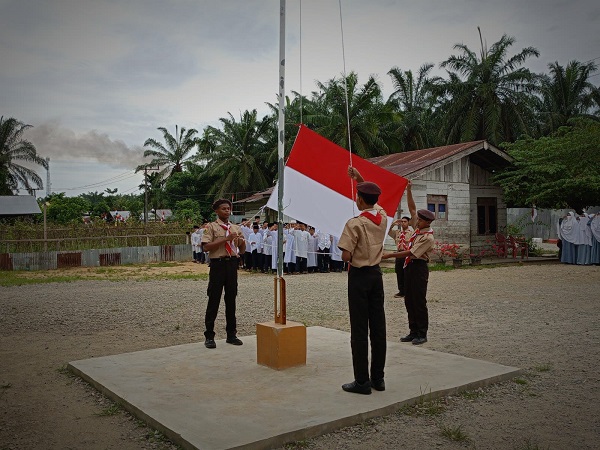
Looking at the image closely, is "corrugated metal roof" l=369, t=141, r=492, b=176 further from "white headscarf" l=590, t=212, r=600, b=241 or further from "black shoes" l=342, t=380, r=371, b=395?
"black shoes" l=342, t=380, r=371, b=395

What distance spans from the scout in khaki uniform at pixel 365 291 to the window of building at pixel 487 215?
18124 mm

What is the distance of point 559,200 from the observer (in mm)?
20422

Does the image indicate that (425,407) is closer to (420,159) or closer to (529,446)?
(529,446)

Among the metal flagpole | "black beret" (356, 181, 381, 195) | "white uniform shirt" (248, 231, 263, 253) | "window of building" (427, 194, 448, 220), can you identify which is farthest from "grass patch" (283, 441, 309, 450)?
"window of building" (427, 194, 448, 220)

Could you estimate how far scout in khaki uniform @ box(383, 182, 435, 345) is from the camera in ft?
24.5

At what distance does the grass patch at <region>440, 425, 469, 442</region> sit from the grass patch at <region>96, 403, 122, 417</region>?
9.18 feet

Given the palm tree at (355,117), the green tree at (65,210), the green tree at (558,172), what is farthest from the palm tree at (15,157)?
the green tree at (558,172)

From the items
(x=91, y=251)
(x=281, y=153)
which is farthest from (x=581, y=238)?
(x=91, y=251)

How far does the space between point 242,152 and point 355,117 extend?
11246 millimetres

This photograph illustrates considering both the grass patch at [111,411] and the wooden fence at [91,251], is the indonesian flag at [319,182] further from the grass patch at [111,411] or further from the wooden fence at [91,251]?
the wooden fence at [91,251]

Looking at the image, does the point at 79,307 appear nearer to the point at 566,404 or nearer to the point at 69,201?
→ the point at 566,404

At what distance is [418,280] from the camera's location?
7562mm

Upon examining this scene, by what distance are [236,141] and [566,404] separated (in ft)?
135

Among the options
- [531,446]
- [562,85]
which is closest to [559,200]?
[531,446]
